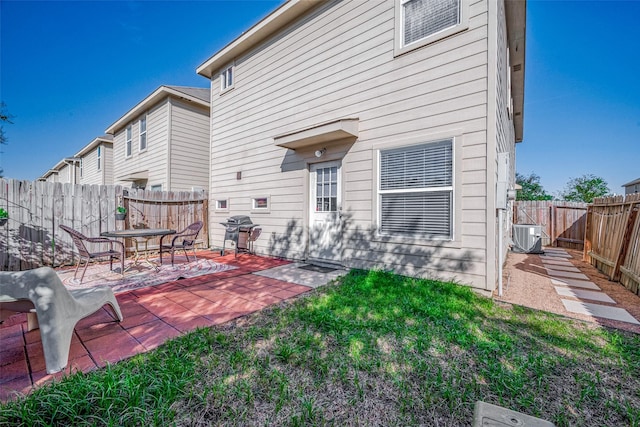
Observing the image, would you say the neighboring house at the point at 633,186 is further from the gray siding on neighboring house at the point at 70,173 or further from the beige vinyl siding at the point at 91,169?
the gray siding on neighboring house at the point at 70,173

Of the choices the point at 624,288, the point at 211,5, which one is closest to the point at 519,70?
the point at 624,288

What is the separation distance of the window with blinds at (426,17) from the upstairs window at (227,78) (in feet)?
18.4

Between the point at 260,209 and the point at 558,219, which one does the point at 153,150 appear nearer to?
the point at 260,209

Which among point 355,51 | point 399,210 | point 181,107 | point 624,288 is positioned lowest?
point 624,288

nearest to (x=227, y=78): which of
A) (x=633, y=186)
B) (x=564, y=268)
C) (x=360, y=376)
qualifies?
(x=360, y=376)

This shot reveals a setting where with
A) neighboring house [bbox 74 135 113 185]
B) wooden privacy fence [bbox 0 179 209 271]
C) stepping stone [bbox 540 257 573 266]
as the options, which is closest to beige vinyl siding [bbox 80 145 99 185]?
neighboring house [bbox 74 135 113 185]

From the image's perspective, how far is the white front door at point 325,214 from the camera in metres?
5.77

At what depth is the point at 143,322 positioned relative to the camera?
2.97 m

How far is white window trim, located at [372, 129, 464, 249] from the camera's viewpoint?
4.12 m

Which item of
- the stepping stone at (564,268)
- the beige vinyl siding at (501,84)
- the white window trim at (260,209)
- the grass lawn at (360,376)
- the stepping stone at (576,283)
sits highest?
the beige vinyl siding at (501,84)

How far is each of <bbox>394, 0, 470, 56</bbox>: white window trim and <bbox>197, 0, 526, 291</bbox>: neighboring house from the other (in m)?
0.02

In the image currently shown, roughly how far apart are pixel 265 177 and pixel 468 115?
4884 mm

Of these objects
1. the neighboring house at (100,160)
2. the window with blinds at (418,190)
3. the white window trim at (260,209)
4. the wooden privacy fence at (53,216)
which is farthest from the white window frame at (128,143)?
the window with blinds at (418,190)

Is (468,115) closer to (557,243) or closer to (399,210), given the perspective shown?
(399,210)
